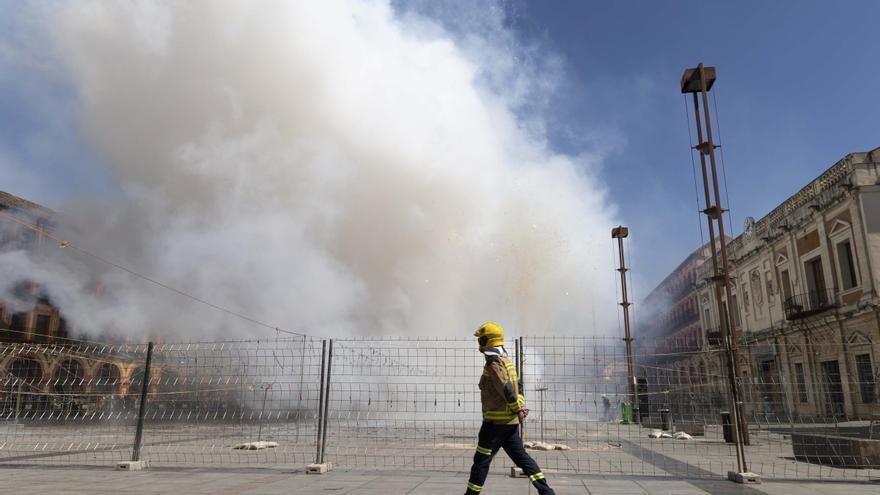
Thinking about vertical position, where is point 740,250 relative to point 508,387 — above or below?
above

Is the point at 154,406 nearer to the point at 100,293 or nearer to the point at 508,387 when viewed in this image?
the point at 100,293

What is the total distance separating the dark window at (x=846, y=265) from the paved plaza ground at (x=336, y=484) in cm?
1700

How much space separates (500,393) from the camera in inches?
187

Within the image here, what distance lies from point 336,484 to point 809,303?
22.9 meters

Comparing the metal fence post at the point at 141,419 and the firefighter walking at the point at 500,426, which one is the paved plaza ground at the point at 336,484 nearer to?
the metal fence post at the point at 141,419

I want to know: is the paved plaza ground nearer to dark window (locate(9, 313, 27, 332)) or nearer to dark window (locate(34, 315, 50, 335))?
dark window (locate(9, 313, 27, 332))

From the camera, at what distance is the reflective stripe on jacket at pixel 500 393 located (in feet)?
15.4

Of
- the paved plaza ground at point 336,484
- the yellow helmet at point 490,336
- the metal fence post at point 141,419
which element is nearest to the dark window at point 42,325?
the paved plaza ground at point 336,484

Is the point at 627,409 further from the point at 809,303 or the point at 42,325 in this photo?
the point at 42,325

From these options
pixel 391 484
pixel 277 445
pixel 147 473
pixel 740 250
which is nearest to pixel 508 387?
pixel 391 484

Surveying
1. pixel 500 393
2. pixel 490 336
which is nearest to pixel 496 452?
pixel 500 393

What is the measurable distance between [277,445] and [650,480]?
7.95m

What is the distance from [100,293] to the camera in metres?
26.9

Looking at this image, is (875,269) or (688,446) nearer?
(688,446)
